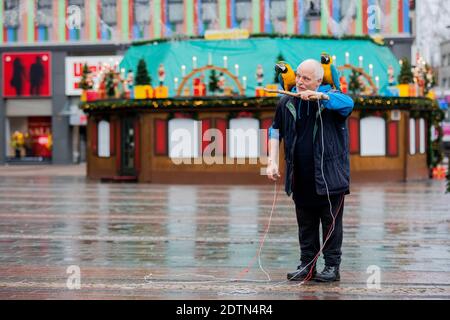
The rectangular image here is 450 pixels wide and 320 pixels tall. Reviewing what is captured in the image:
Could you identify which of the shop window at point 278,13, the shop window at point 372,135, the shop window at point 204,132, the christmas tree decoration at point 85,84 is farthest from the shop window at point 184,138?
the shop window at point 278,13

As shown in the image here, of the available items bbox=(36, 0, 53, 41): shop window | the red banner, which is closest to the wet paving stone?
bbox=(36, 0, 53, 41): shop window

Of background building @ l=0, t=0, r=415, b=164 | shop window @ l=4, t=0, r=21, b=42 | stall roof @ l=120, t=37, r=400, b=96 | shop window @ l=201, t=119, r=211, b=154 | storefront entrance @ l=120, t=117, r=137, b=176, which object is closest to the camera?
shop window @ l=201, t=119, r=211, b=154

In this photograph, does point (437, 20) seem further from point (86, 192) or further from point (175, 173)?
point (86, 192)

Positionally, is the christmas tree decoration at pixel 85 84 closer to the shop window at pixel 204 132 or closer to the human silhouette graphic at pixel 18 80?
the shop window at pixel 204 132

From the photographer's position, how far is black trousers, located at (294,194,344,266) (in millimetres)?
7398

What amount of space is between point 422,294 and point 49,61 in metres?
41.8

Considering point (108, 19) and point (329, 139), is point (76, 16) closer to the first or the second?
point (108, 19)

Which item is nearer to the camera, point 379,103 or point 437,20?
point 379,103

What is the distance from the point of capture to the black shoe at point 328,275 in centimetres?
739

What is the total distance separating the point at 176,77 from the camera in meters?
26.9

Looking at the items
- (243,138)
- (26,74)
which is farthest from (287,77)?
(26,74)

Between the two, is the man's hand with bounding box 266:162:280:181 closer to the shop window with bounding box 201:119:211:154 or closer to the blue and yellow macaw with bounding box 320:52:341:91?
the blue and yellow macaw with bounding box 320:52:341:91

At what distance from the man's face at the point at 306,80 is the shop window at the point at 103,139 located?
21536 mm

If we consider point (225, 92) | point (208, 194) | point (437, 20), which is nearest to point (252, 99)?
point (225, 92)
